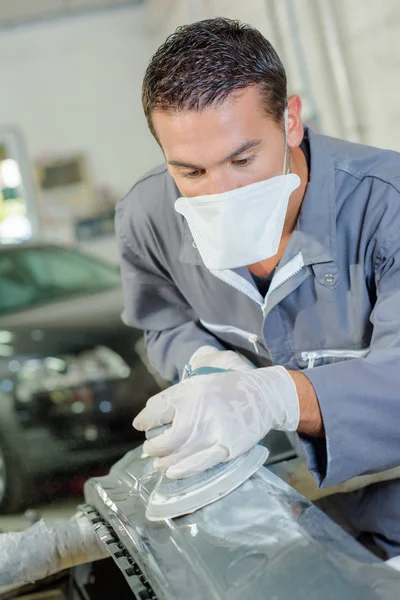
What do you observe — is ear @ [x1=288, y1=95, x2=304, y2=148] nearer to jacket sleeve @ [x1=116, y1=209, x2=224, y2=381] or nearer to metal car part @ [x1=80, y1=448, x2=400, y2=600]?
jacket sleeve @ [x1=116, y1=209, x2=224, y2=381]

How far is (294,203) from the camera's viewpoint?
1123 millimetres

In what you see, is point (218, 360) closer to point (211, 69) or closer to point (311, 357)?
point (311, 357)

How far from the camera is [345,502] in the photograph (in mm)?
1239

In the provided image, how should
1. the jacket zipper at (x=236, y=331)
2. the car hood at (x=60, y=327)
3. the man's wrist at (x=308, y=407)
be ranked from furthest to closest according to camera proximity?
the car hood at (x=60, y=327)
the jacket zipper at (x=236, y=331)
the man's wrist at (x=308, y=407)

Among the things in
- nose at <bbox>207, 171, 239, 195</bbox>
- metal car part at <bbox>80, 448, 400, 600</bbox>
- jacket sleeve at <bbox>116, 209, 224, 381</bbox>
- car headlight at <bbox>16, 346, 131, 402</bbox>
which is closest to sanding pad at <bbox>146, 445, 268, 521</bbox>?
metal car part at <bbox>80, 448, 400, 600</bbox>

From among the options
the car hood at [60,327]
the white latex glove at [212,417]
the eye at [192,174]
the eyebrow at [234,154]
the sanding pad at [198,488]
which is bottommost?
the car hood at [60,327]

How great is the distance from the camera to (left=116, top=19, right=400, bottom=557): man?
88 centimetres

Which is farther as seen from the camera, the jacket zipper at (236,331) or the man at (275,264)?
the jacket zipper at (236,331)

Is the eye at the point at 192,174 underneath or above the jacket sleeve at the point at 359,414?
above

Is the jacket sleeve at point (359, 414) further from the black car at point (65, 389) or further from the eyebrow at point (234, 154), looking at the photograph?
the black car at point (65, 389)

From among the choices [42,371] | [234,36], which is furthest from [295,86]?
[234,36]

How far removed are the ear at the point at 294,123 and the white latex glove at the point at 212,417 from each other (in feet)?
1.39

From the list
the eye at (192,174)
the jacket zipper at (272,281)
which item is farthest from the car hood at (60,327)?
the eye at (192,174)

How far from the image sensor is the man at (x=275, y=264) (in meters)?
0.88
